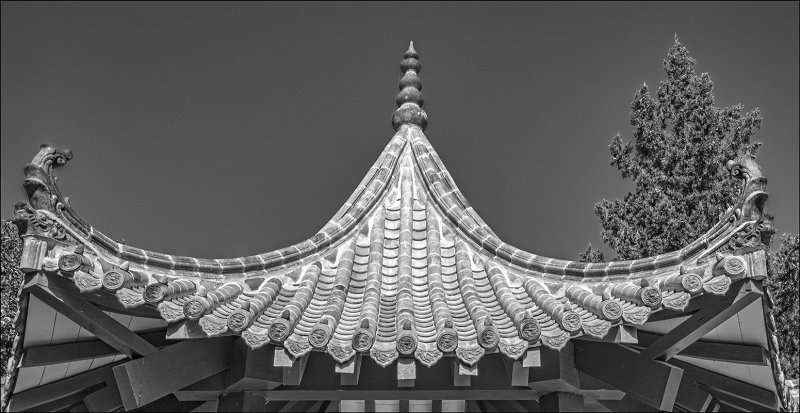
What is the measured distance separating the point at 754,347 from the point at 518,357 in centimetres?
188

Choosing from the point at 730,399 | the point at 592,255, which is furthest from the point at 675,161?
the point at 730,399

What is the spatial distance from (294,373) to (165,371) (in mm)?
859

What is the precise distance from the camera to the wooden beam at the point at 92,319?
429 cm

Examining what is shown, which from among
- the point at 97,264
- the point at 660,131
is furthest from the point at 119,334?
the point at 660,131

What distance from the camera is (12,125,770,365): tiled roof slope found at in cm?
425

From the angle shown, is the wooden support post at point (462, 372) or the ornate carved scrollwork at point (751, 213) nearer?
the wooden support post at point (462, 372)

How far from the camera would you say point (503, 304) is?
493 centimetres

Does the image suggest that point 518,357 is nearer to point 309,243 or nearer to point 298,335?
point 298,335

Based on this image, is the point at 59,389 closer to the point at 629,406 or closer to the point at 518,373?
the point at 518,373

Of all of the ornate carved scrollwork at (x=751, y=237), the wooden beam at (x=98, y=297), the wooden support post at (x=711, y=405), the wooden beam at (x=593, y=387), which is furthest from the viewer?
the wooden support post at (x=711, y=405)

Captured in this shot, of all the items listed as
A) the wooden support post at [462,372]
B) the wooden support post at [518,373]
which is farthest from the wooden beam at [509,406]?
the wooden support post at [462,372]

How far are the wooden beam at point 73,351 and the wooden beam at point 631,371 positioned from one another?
2561mm

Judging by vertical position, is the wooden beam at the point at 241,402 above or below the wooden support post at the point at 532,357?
below

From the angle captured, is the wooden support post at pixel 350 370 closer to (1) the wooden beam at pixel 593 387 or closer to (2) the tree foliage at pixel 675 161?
(1) the wooden beam at pixel 593 387
